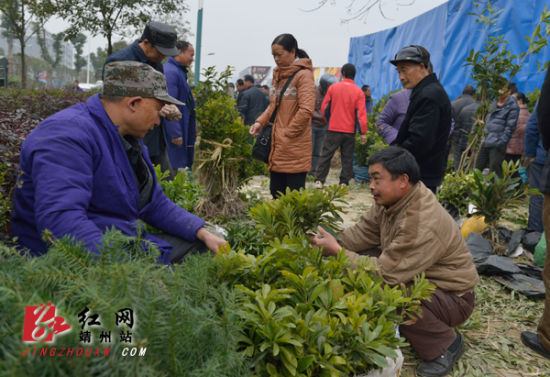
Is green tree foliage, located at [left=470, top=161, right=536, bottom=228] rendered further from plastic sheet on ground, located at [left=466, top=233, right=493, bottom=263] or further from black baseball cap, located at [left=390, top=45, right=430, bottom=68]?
black baseball cap, located at [left=390, top=45, right=430, bottom=68]

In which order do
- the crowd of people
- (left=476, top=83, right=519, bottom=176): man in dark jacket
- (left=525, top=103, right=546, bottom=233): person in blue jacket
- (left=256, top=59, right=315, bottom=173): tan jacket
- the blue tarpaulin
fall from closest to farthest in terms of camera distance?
1. the crowd of people
2. (left=256, top=59, right=315, bottom=173): tan jacket
3. (left=525, top=103, right=546, bottom=233): person in blue jacket
4. (left=476, top=83, right=519, bottom=176): man in dark jacket
5. the blue tarpaulin

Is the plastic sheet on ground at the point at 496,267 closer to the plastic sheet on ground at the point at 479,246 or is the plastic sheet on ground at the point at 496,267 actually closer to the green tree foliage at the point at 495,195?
the plastic sheet on ground at the point at 479,246

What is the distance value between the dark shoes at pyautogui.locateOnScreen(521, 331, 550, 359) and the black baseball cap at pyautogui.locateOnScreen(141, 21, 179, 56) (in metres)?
3.68

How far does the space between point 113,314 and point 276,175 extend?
3718mm

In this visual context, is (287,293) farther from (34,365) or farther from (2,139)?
(2,139)

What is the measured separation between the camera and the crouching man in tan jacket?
237 cm

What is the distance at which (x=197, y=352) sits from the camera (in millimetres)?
1062

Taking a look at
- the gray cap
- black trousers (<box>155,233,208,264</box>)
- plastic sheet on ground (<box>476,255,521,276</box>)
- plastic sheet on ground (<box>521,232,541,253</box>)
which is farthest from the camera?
plastic sheet on ground (<box>521,232,541,253</box>)

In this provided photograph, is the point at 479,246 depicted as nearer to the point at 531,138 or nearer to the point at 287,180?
the point at 531,138

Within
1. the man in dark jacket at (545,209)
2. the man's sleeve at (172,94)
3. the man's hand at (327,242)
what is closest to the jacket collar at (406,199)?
the man's hand at (327,242)

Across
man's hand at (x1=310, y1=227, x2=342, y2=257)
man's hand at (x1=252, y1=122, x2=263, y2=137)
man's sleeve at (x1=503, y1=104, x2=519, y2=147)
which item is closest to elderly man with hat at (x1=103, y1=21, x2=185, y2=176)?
man's hand at (x1=252, y1=122, x2=263, y2=137)

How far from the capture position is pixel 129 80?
1977 millimetres

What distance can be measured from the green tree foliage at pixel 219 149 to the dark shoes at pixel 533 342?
3436mm

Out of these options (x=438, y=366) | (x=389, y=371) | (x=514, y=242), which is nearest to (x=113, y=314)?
(x=389, y=371)
